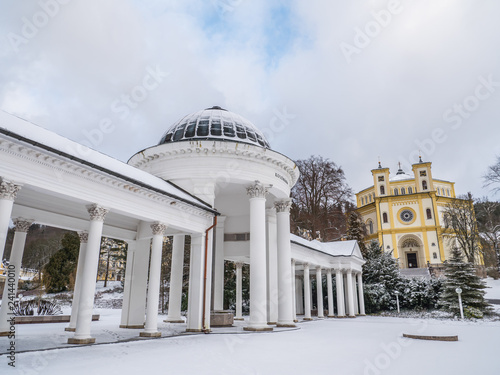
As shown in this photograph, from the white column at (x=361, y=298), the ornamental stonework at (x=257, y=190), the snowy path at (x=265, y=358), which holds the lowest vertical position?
the snowy path at (x=265, y=358)

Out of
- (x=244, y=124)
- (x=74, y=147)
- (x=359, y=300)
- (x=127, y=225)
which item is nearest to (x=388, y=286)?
(x=359, y=300)

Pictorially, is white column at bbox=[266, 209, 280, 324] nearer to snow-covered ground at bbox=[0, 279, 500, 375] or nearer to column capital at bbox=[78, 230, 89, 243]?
snow-covered ground at bbox=[0, 279, 500, 375]

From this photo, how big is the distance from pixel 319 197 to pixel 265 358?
26.5 metres

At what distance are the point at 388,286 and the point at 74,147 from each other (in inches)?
1238

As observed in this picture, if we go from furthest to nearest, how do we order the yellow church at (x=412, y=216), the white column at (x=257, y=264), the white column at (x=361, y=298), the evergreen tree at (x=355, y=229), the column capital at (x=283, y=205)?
the yellow church at (x=412, y=216) < the evergreen tree at (x=355, y=229) < the white column at (x=361, y=298) < the column capital at (x=283, y=205) < the white column at (x=257, y=264)

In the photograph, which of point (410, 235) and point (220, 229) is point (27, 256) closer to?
point (220, 229)

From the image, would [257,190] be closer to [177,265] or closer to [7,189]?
[177,265]

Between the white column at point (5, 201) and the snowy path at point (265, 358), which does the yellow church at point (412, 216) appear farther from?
the white column at point (5, 201)

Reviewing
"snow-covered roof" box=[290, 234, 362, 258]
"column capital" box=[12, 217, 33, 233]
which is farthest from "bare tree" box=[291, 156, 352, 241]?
"column capital" box=[12, 217, 33, 233]

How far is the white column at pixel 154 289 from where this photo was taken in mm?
12375

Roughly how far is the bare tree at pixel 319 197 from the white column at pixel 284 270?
599 inches

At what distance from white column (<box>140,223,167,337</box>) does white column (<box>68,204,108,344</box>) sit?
2425 mm

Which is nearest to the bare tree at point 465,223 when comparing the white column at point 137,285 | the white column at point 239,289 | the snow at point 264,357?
the white column at point 239,289

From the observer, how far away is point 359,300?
32.5m
